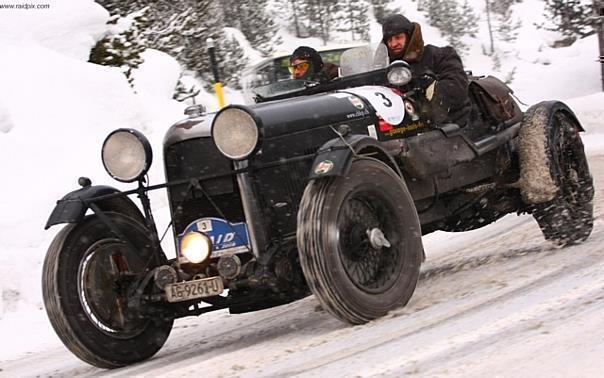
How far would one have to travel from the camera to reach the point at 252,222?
5.72 metres

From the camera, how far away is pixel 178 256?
5.93 meters

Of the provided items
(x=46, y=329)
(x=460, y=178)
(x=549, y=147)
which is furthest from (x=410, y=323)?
(x=46, y=329)

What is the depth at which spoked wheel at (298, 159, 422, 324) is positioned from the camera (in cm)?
523

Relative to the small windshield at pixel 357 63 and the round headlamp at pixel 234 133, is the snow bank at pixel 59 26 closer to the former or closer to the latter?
the small windshield at pixel 357 63

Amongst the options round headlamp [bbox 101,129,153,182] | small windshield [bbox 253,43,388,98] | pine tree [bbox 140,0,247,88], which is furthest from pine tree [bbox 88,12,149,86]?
round headlamp [bbox 101,129,153,182]

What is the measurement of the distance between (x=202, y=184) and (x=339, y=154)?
1.04 m

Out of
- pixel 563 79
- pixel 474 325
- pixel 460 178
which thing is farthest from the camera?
pixel 563 79

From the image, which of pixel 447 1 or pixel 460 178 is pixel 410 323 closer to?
pixel 460 178

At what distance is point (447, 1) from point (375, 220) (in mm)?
59031

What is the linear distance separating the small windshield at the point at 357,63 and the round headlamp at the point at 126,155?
69.6 inches

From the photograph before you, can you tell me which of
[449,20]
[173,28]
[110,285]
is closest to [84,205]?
[110,285]

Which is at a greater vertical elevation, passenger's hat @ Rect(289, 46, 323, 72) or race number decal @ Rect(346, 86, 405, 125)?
passenger's hat @ Rect(289, 46, 323, 72)

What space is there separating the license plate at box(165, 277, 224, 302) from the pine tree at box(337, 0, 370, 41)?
52.0m

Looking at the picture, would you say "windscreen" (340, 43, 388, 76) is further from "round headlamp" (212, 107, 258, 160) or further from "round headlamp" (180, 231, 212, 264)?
"round headlamp" (180, 231, 212, 264)
